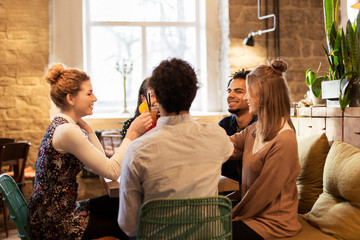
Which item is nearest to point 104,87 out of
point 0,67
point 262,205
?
point 0,67

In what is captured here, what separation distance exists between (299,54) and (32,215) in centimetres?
450

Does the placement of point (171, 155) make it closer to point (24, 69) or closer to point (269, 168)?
point (269, 168)

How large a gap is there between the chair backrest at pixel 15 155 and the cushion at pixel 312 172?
2846 millimetres

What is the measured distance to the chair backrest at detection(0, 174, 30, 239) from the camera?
1.94 metres

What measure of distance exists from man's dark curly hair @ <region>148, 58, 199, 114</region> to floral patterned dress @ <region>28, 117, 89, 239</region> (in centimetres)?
69

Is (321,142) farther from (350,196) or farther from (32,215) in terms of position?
(32,215)

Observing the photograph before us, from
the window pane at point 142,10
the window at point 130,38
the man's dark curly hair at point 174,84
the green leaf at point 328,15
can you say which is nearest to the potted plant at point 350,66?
the green leaf at point 328,15

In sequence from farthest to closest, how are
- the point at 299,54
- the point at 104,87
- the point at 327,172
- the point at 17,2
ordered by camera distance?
the point at 104,87 → the point at 299,54 → the point at 17,2 → the point at 327,172

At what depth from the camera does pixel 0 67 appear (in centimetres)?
531

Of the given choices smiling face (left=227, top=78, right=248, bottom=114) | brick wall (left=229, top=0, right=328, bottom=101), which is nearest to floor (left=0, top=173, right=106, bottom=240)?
brick wall (left=229, top=0, right=328, bottom=101)

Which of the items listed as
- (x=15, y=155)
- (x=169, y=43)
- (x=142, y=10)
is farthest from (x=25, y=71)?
(x=169, y=43)

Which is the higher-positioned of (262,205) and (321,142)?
(321,142)

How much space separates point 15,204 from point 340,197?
1668mm

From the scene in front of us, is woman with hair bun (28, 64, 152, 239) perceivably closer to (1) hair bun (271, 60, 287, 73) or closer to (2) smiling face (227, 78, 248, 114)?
(1) hair bun (271, 60, 287, 73)
